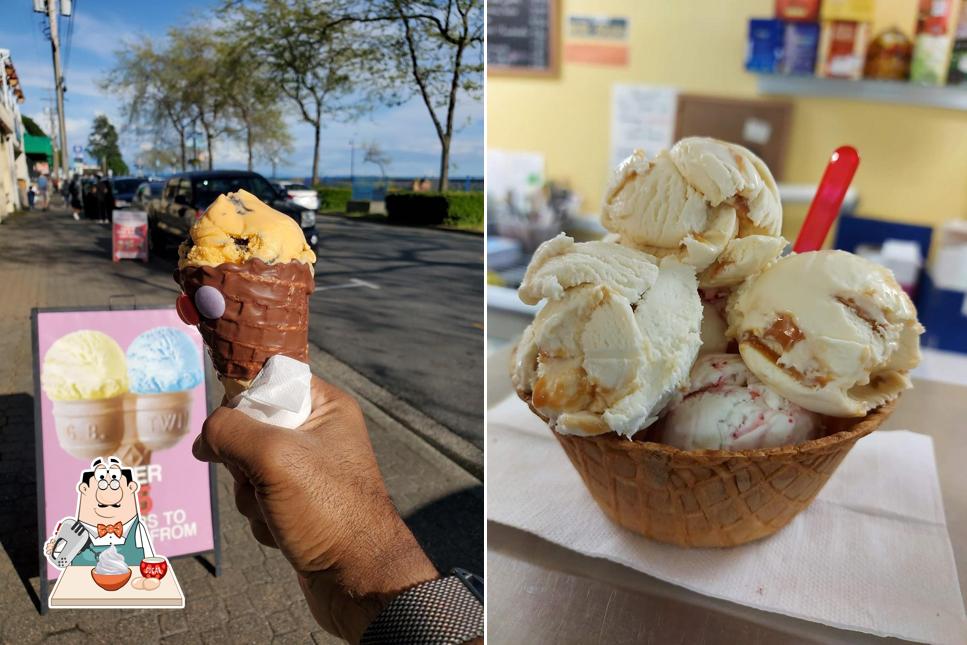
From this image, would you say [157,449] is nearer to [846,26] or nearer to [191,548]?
[191,548]

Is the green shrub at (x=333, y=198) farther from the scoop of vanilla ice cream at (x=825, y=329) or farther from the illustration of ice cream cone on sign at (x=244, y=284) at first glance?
the scoop of vanilla ice cream at (x=825, y=329)

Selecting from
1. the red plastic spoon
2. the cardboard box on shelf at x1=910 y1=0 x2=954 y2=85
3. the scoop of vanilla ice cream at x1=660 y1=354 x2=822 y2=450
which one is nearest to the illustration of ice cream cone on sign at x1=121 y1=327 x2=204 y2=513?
the scoop of vanilla ice cream at x1=660 y1=354 x2=822 y2=450

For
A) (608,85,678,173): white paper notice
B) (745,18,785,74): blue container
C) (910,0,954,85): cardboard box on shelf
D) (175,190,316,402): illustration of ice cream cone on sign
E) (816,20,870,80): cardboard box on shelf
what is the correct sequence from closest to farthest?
(175,190,316,402): illustration of ice cream cone on sign → (910,0,954,85): cardboard box on shelf → (816,20,870,80): cardboard box on shelf → (745,18,785,74): blue container → (608,85,678,173): white paper notice

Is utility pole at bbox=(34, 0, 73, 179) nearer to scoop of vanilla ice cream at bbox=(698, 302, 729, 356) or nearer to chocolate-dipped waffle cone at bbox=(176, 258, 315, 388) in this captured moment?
chocolate-dipped waffle cone at bbox=(176, 258, 315, 388)

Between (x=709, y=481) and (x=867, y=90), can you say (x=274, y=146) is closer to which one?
(x=709, y=481)

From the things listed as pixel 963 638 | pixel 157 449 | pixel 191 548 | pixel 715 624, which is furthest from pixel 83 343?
pixel 963 638

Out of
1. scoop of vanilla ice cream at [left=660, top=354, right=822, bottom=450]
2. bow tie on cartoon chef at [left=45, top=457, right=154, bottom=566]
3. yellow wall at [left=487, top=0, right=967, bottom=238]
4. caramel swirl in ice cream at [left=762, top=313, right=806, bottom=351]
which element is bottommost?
bow tie on cartoon chef at [left=45, top=457, right=154, bottom=566]

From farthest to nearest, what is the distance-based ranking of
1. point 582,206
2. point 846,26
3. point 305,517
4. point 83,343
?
point 582,206 → point 846,26 → point 83,343 → point 305,517

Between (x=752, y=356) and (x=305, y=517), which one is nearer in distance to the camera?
(x=305, y=517)
